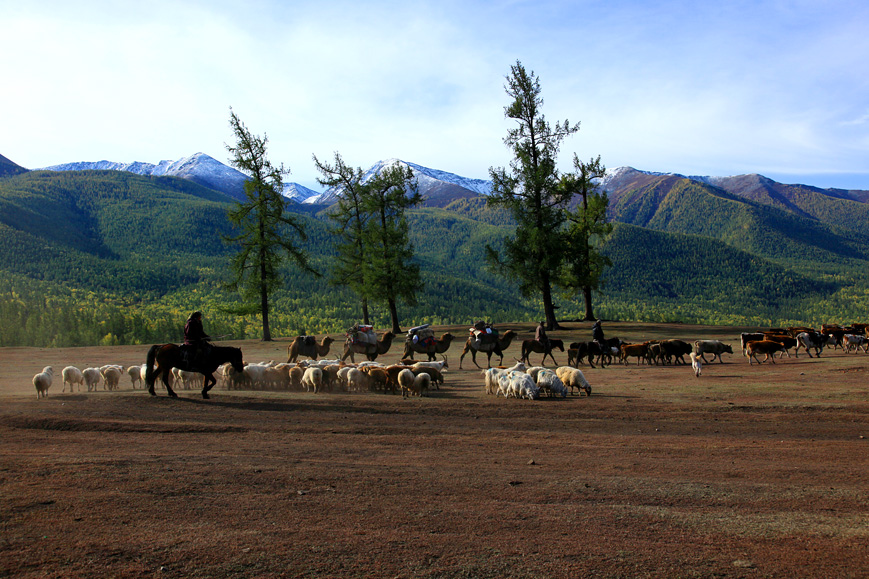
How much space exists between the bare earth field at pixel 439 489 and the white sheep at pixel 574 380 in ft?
5.71

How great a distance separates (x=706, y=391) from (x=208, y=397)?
48.0 feet

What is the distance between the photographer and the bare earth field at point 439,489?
5.39 meters

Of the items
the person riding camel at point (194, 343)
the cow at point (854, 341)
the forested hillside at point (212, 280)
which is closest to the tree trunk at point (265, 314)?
the forested hillside at point (212, 280)

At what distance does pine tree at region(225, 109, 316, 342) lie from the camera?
141 ft

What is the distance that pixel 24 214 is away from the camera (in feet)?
468

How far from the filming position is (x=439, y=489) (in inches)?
303

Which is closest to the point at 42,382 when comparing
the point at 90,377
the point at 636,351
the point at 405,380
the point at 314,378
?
the point at 90,377

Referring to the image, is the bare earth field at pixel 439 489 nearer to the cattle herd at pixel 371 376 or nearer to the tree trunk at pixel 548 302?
the cattle herd at pixel 371 376

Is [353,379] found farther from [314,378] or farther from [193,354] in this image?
[193,354]

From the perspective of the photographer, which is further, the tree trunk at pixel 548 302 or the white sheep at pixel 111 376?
the tree trunk at pixel 548 302

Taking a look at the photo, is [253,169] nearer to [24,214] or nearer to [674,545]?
[674,545]

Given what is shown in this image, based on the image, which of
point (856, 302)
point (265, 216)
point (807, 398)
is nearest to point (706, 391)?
point (807, 398)

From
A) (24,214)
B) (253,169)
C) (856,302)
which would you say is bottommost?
(856,302)

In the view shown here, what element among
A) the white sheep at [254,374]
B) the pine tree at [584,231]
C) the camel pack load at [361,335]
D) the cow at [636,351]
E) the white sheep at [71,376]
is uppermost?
the pine tree at [584,231]
